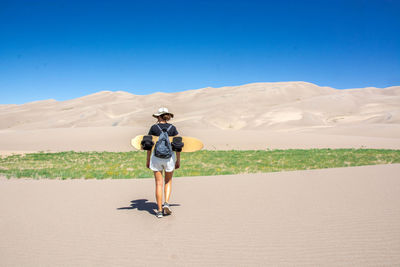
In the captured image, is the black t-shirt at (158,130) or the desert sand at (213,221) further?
the black t-shirt at (158,130)

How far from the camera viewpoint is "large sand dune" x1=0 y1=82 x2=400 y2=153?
34219 mm

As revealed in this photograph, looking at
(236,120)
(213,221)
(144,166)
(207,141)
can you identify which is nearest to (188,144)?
(213,221)

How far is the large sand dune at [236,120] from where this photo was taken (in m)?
34.2

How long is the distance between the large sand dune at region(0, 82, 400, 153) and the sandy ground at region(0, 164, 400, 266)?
2183 cm

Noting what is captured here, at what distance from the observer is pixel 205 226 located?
532cm

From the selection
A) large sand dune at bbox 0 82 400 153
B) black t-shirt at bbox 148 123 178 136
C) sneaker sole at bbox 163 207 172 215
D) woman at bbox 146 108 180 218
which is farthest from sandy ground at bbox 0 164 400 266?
large sand dune at bbox 0 82 400 153

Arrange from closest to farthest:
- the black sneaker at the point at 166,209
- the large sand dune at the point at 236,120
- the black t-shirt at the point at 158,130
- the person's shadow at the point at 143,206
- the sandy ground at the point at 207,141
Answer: the black t-shirt at the point at 158,130 < the black sneaker at the point at 166,209 < the person's shadow at the point at 143,206 < the sandy ground at the point at 207,141 < the large sand dune at the point at 236,120

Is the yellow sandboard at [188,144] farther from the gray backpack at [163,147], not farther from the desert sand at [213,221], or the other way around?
the desert sand at [213,221]

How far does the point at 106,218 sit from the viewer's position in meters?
5.79

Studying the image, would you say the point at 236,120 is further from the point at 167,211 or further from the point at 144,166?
the point at 167,211

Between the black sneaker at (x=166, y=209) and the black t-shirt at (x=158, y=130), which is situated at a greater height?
the black t-shirt at (x=158, y=130)

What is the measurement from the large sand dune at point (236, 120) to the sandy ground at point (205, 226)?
21.8m

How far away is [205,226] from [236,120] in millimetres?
82941

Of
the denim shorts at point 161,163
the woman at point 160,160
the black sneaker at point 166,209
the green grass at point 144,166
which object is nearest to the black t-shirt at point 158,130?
the woman at point 160,160
